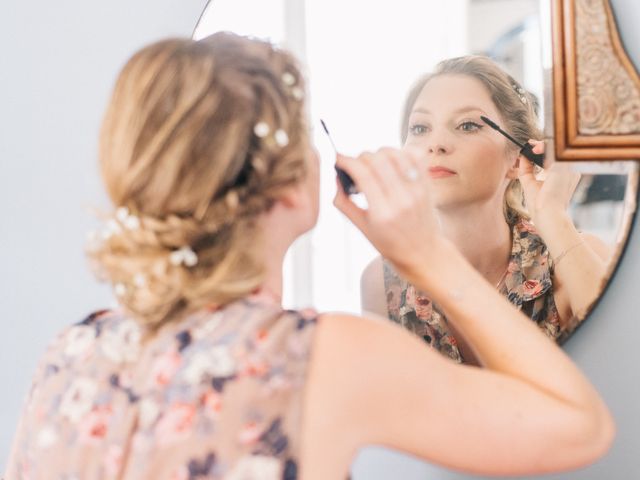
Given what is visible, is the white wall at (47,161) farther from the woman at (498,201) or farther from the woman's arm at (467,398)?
the woman's arm at (467,398)

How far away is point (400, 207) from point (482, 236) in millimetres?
264

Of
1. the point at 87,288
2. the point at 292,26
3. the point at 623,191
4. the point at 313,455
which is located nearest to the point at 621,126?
the point at 623,191

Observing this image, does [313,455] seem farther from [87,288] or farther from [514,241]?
[87,288]

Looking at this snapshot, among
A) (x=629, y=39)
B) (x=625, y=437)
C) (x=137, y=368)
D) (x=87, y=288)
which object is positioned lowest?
(x=625, y=437)

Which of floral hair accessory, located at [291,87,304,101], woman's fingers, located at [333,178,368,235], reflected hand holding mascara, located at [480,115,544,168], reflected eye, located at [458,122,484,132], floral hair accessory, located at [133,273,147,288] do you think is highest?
floral hair accessory, located at [291,87,304,101]

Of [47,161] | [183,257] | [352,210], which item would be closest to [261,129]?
[183,257]

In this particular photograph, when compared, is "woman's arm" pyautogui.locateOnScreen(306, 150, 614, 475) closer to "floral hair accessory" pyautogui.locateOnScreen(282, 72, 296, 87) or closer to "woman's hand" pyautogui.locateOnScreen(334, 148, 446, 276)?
"woman's hand" pyautogui.locateOnScreen(334, 148, 446, 276)

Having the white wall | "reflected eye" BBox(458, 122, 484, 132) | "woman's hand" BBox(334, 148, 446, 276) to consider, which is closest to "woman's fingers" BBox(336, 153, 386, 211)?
"woman's hand" BBox(334, 148, 446, 276)

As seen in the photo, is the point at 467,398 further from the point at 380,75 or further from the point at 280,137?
the point at 380,75

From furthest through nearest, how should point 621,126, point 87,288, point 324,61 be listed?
point 87,288 < point 324,61 < point 621,126

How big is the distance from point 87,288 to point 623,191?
0.90 m

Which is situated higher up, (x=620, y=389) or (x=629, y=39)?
(x=629, y=39)

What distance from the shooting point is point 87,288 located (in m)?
1.39

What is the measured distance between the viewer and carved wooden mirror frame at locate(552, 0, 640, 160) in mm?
978
